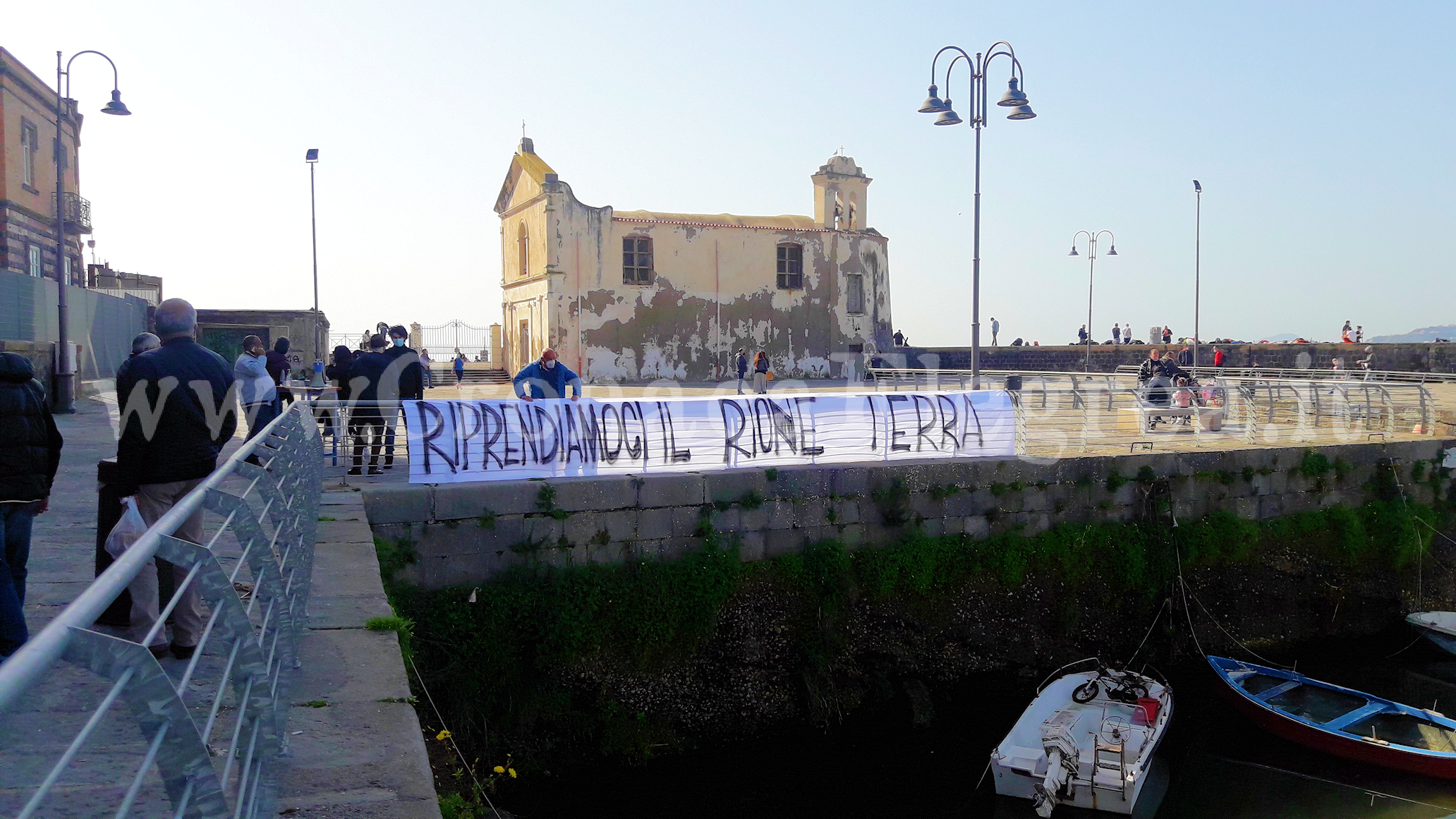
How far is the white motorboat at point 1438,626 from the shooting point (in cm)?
1509

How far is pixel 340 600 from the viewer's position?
19.7 feet

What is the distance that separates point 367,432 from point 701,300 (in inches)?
1063

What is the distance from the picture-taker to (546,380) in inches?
482

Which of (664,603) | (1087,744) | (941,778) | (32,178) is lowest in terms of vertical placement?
(941,778)

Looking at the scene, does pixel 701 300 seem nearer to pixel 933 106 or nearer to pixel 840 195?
pixel 840 195

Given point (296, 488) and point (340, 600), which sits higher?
point (296, 488)

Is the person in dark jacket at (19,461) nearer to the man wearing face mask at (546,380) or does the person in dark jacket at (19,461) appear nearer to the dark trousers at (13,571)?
the dark trousers at (13,571)

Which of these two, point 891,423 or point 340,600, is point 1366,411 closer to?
point 891,423

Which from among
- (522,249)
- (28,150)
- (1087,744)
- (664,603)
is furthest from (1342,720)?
(28,150)

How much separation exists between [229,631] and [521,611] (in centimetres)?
776

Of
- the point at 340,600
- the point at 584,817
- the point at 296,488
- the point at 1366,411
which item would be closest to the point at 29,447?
the point at 296,488

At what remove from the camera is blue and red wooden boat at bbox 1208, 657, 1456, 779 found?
1114 centimetres

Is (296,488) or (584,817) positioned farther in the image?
(584,817)

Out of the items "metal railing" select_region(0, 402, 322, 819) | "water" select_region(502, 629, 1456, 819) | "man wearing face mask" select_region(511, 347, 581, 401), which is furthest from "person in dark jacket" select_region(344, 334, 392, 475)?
"metal railing" select_region(0, 402, 322, 819)
